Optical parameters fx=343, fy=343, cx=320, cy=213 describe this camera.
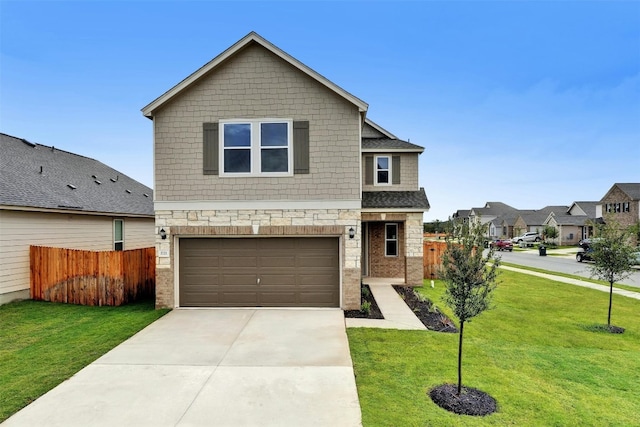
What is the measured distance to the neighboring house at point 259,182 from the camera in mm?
10812

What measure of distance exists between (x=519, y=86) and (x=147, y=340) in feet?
110

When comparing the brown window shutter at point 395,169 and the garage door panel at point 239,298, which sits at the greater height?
the brown window shutter at point 395,169

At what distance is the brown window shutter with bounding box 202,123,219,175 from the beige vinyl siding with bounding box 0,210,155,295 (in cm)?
717

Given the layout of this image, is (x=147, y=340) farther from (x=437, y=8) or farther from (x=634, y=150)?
(x=634, y=150)

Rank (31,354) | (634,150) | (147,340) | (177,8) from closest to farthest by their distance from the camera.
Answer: (31,354) < (147,340) < (177,8) < (634,150)

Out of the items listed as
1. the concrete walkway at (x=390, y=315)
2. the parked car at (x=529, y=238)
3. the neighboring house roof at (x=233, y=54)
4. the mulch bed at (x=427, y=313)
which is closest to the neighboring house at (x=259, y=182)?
the neighboring house roof at (x=233, y=54)

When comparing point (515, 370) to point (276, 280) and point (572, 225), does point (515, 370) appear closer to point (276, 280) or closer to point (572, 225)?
point (276, 280)

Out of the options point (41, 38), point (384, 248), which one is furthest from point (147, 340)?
point (41, 38)

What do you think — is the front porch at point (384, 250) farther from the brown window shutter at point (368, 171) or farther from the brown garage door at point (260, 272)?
the brown garage door at point (260, 272)

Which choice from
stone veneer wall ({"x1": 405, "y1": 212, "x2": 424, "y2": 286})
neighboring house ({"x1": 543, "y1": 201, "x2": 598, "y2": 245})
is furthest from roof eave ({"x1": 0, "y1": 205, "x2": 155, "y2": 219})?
→ neighboring house ({"x1": 543, "y1": 201, "x2": 598, "y2": 245})

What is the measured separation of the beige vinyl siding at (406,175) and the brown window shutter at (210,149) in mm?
7394

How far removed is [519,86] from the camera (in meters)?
29.7

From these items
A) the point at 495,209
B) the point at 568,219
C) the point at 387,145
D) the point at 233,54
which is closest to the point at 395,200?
the point at 387,145

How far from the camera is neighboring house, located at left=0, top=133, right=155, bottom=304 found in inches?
465
